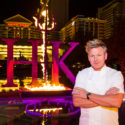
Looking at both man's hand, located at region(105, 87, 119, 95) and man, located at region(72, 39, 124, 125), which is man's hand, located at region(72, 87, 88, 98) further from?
man's hand, located at region(105, 87, 119, 95)

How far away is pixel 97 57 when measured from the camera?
228cm

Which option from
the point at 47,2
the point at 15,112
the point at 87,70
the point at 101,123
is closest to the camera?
the point at 101,123

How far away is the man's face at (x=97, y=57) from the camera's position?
7.41ft

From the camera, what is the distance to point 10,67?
36.1 feet

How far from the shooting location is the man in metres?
2.13

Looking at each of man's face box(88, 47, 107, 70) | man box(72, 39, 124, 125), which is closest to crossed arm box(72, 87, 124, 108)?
man box(72, 39, 124, 125)

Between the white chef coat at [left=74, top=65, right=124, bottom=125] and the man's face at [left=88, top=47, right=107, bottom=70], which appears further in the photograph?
the man's face at [left=88, top=47, right=107, bottom=70]

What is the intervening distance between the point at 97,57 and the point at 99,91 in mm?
364

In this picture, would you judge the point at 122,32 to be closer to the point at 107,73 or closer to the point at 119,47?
the point at 119,47

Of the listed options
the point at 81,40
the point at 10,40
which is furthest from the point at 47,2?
the point at 81,40

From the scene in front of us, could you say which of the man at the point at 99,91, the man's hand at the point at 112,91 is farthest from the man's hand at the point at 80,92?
the man's hand at the point at 112,91

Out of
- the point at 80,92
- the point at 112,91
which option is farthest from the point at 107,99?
the point at 80,92

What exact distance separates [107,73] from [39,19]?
26.9 feet

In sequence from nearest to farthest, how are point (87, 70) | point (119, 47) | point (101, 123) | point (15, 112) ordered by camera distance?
point (101, 123), point (87, 70), point (15, 112), point (119, 47)
